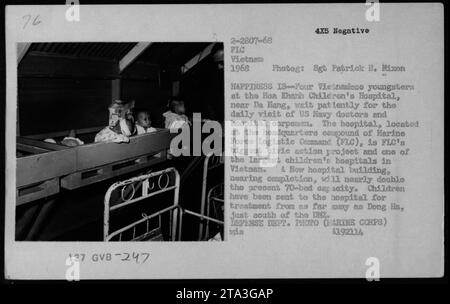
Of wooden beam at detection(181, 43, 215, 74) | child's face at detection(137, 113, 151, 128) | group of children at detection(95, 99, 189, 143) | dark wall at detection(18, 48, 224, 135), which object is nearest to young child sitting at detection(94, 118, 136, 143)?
group of children at detection(95, 99, 189, 143)

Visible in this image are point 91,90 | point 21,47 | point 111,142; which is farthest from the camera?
point 91,90

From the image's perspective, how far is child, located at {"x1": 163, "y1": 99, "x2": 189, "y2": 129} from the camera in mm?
1145

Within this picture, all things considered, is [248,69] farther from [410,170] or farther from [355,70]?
[410,170]

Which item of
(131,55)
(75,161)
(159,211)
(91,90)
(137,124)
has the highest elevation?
(131,55)

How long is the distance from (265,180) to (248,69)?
27 cm

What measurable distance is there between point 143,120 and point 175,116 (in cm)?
12

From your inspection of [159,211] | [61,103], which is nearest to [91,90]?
[61,103]

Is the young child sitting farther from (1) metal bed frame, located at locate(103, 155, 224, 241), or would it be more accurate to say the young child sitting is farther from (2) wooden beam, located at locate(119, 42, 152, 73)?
(2) wooden beam, located at locate(119, 42, 152, 73)

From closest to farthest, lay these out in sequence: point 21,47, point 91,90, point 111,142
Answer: point 21,47
point 111,142
point 91,90

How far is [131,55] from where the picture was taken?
3.92 ft

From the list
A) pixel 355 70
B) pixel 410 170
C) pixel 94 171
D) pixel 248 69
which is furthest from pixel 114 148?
pixel 410 170

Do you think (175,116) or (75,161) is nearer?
(75,161)

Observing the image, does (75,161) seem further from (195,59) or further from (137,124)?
(195,59)

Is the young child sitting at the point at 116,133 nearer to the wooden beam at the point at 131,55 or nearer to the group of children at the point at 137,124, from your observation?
the group of children at the point at 137,124
